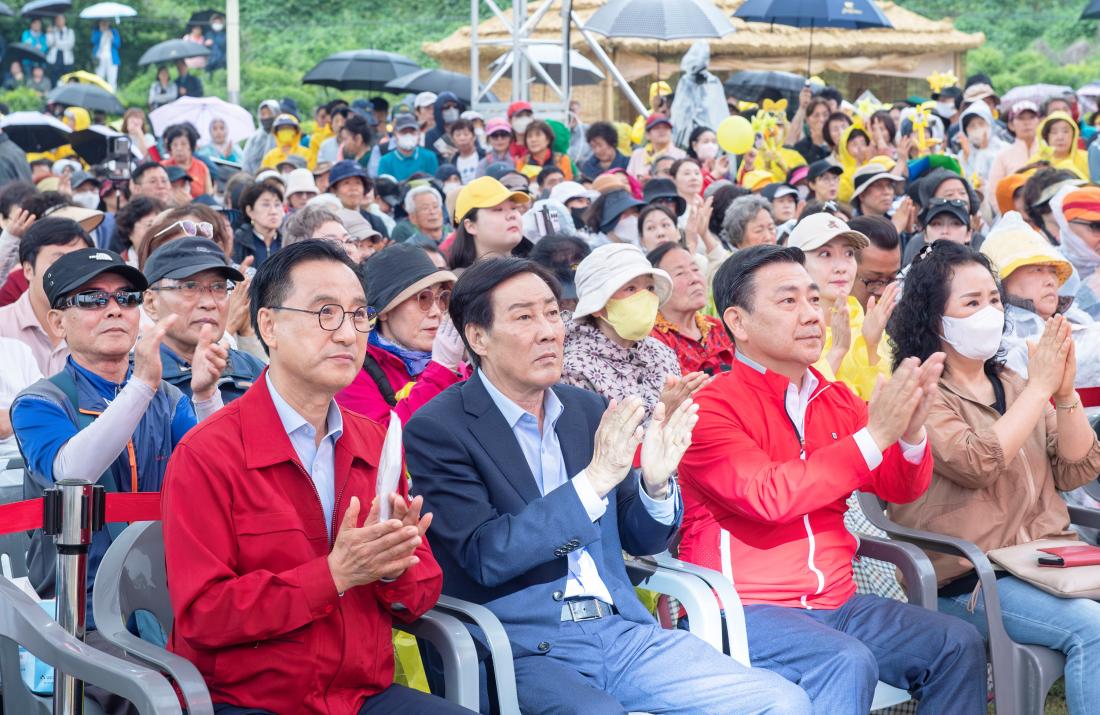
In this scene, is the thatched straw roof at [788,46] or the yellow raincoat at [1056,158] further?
the thatched straw roof at [788,46]

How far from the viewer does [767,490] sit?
3652 millimetres

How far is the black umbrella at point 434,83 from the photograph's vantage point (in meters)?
17.2

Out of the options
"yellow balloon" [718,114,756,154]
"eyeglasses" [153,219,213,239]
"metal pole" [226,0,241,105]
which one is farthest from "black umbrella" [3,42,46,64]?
"eyeglasses" [153,219,213,239]

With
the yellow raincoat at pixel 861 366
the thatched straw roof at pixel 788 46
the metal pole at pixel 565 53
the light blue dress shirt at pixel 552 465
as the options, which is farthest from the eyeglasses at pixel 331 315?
the thatched straw roof at pixel 788 46

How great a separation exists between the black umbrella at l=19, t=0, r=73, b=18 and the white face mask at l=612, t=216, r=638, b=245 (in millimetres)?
16692

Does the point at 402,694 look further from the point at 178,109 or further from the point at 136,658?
the point at 178,109

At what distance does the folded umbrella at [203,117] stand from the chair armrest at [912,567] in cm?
1215

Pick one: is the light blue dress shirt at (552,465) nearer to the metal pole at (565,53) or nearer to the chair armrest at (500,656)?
the chair armrest at (500,656)

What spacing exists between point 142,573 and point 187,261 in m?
1.37

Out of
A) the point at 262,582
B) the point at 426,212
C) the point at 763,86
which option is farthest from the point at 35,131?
the point at 262,582

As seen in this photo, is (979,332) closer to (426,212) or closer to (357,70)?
(426,212)

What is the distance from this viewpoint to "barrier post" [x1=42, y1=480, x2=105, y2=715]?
9.92ft

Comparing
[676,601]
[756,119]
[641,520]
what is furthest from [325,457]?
[756,119]

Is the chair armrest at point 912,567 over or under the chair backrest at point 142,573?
under
